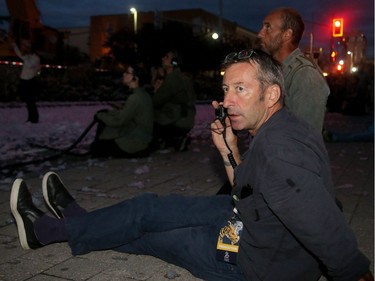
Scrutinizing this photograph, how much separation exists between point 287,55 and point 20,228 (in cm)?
268

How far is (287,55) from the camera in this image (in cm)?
403

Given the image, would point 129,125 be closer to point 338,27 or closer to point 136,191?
point 136,191

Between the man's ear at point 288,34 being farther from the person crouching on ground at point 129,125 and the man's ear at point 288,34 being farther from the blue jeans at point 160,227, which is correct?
the person crouching on ground at point 129,125

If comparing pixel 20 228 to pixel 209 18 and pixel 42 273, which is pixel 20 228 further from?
pixel 209 18

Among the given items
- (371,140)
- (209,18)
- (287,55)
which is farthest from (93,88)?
(209,18)

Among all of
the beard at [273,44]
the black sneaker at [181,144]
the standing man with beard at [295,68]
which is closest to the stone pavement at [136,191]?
the black sneaker at [181,144]

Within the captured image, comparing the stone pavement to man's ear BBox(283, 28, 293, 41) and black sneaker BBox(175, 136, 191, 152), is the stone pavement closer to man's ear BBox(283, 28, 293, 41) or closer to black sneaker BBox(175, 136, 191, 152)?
black sneaker BBox(175, 136, 191, 152)

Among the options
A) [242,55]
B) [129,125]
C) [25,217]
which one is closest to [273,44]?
[242,55]

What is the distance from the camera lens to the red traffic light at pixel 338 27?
25.8 meters

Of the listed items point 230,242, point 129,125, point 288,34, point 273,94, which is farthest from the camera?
point 129,125

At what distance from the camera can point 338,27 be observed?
2591cm

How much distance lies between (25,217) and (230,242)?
179 centimetres

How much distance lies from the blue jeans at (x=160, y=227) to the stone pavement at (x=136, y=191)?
19cm

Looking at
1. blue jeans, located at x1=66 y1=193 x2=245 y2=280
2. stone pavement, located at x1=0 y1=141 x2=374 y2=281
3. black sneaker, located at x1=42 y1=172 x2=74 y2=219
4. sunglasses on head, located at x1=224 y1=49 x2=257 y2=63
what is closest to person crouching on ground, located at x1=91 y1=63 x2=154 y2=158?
stone pavement, located at x1=0 y1=141 x2=374 y2=281
